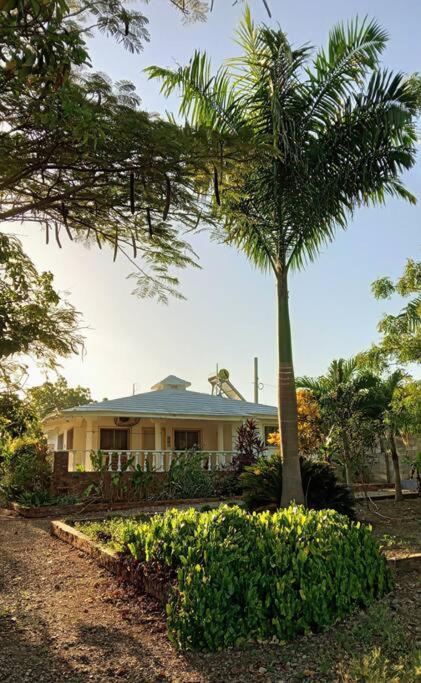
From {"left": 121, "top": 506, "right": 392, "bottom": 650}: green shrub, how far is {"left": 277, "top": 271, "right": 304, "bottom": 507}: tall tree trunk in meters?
3.13

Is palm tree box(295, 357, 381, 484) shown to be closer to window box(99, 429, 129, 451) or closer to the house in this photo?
the house

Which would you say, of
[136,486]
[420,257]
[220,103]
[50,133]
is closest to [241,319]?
[136,486]

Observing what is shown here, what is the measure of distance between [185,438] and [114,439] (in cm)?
283

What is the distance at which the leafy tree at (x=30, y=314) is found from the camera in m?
5.79

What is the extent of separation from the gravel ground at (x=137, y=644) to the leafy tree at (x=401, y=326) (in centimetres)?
469

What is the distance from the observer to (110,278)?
929 centimetres

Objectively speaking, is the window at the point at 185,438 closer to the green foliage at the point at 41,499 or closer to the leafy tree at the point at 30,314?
the green foliage at the point at 41,499

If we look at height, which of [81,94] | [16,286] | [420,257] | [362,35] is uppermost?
[362,35]

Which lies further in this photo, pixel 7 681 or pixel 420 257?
pixel 420 257

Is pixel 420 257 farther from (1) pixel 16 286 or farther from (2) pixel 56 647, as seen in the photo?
(2) pixel 56 647

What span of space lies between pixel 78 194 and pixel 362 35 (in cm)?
547

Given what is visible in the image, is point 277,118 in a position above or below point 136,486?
above

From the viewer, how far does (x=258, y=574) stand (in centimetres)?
406

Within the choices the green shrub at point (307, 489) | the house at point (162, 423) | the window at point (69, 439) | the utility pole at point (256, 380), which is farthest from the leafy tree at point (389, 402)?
the utility pole at point (256, 380)
